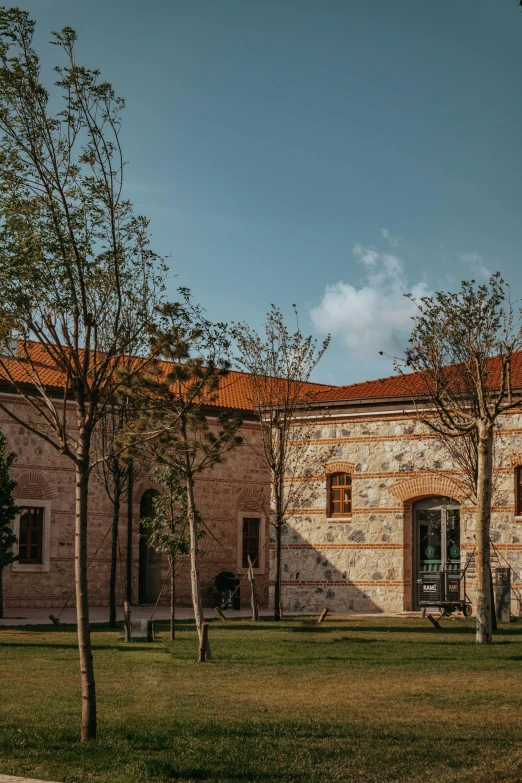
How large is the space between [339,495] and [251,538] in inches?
268

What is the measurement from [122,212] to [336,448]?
19.5 m

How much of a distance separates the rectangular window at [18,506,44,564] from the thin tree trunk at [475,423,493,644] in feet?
52.4

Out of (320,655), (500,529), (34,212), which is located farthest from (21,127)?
(500,529)

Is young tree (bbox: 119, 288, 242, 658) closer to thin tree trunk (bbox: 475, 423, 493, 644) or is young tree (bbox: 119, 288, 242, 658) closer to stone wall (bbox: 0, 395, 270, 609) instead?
thin tree trunk (bbox: 475, 423, 493, 644)

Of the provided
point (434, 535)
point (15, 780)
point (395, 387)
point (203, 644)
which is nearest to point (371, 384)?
point (395, 387)

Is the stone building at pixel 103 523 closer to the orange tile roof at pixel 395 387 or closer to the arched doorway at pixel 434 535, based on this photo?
the orange tile roof at pixel 395 387

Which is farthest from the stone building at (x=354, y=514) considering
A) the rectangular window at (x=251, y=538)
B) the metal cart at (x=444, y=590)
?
the rectangular window at (x=251, y=538)

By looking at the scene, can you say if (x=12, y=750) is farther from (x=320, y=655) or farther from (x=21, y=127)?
(x=320, y=655)

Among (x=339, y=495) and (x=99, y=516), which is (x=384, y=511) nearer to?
(x=339, y=495)

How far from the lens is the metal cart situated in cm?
2558

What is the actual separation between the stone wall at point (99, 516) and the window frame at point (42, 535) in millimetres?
43

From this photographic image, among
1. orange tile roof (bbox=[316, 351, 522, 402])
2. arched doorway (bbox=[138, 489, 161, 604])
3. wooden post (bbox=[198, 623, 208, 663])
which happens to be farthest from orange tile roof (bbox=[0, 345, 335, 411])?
wooden post (bbox=[198, 623, 208, 663])

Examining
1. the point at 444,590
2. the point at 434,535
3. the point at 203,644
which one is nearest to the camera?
the point at 203,644

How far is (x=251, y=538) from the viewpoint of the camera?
35.5 m
